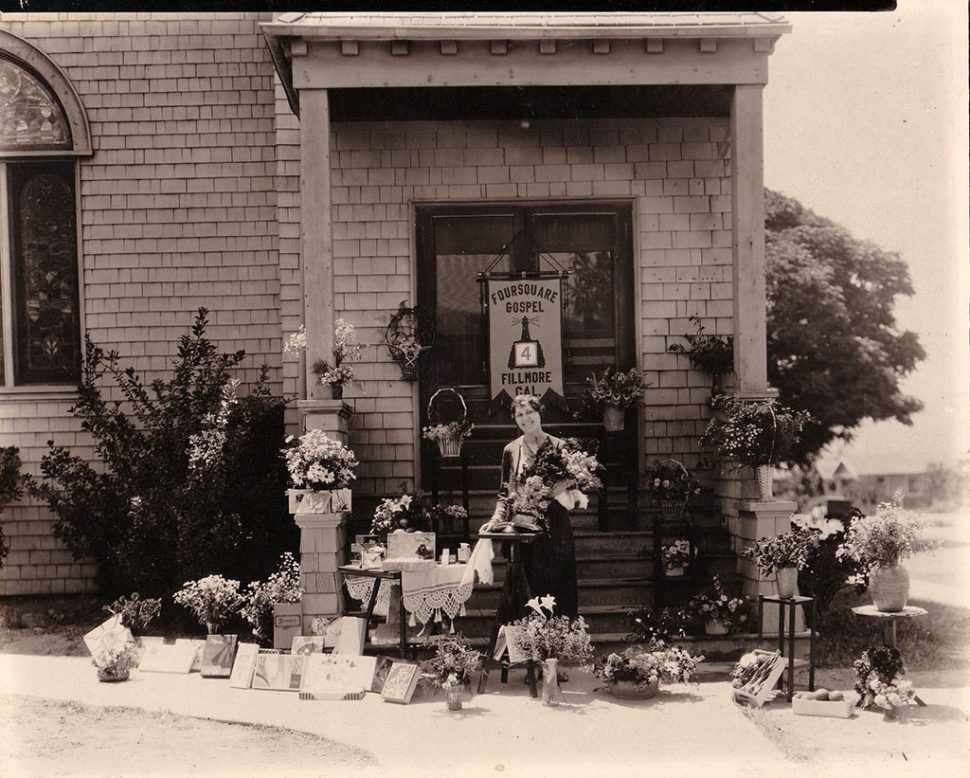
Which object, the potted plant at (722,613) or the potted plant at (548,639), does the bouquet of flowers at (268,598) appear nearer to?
the potted plant at (548,639)

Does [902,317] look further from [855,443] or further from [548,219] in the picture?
[548,219]

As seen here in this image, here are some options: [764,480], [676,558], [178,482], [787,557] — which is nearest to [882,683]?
[787,557]

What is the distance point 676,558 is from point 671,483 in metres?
0.76

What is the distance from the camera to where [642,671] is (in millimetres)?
7180

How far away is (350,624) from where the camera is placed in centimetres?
795

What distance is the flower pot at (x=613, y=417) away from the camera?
10227 mm

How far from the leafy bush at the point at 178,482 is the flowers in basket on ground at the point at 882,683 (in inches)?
221

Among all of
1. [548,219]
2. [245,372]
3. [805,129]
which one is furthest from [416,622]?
[805,129]

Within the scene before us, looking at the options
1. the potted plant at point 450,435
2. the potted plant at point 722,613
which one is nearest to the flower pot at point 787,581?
the potted plant at point 722,613

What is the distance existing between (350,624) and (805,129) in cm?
1146

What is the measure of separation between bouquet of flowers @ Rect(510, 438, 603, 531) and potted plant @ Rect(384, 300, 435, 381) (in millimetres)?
3256

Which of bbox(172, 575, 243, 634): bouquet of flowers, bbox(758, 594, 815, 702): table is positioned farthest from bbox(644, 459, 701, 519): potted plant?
bbox(172, 575, 243, 634): bouquet of flowers

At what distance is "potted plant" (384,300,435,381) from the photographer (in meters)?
10.6

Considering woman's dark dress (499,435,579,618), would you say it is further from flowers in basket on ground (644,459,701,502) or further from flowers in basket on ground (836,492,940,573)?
flowers in basket on ground (836,492,940,573)
